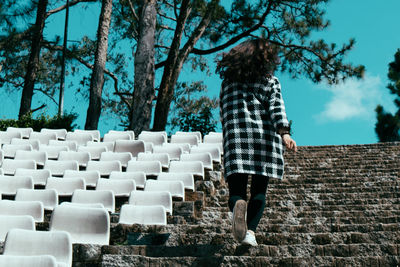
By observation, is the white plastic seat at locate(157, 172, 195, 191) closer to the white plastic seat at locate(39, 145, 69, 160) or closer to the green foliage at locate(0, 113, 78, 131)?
the white plastic seat at locate(39, 145, 69, 160)

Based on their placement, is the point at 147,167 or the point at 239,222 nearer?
the point at 239,222

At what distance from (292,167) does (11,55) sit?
13.3m

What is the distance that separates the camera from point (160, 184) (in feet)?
18.8

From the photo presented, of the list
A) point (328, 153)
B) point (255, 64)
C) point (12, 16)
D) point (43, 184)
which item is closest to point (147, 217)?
point (255, 64)

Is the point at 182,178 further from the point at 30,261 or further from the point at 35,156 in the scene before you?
the point at 30,261

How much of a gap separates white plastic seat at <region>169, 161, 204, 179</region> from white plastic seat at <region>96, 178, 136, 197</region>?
763 mm

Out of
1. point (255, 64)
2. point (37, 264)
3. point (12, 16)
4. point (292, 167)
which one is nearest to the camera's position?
point (37, 264)

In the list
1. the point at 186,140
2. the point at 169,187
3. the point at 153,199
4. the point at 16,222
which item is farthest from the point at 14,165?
the point at 16,222

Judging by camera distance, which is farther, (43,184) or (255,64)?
(43,184)

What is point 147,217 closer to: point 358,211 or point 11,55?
point 358,211

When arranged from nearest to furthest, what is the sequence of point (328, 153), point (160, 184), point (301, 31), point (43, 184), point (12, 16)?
point (160, 184) → point (43, 184) → point (328, 153) → point (301, 31) → point (12, 16)

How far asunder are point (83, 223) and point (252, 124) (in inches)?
60.1

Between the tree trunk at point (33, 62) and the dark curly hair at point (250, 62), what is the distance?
13.0 metres

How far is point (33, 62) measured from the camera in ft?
53.6
